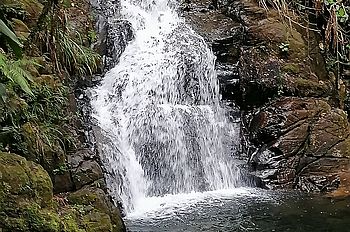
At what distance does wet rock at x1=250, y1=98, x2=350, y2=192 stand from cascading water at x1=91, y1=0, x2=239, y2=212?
2.36 feet

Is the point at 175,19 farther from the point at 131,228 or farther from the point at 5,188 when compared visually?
the point at 5,188

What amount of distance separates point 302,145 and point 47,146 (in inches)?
207

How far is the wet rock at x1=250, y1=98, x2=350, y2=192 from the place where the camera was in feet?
29.8

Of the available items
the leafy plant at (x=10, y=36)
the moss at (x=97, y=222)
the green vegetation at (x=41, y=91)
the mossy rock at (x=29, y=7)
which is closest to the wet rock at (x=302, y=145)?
the green vegetation at (x=41, y=91)

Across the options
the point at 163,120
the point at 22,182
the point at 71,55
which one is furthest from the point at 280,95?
the point at 22,182

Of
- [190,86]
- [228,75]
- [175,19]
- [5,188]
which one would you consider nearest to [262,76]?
[228,75]

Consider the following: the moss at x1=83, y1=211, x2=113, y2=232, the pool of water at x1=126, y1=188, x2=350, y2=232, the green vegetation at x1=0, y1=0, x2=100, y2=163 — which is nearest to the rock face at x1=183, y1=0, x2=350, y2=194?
the pool of water at x1=126, y1=188, x2=350, y2=232

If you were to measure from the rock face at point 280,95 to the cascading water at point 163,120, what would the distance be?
503mm

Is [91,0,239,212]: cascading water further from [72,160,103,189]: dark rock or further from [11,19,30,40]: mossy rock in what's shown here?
[11,19,30,40]: mossy rock

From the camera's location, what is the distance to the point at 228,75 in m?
11.1

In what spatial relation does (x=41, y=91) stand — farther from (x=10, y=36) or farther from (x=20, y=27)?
(x=10, y=36)

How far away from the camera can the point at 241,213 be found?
281 inches

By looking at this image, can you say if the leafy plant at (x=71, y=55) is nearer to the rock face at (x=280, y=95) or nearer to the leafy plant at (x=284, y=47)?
the rock face at (x=280, y=95)

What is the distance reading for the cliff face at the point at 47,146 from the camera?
445 cm
